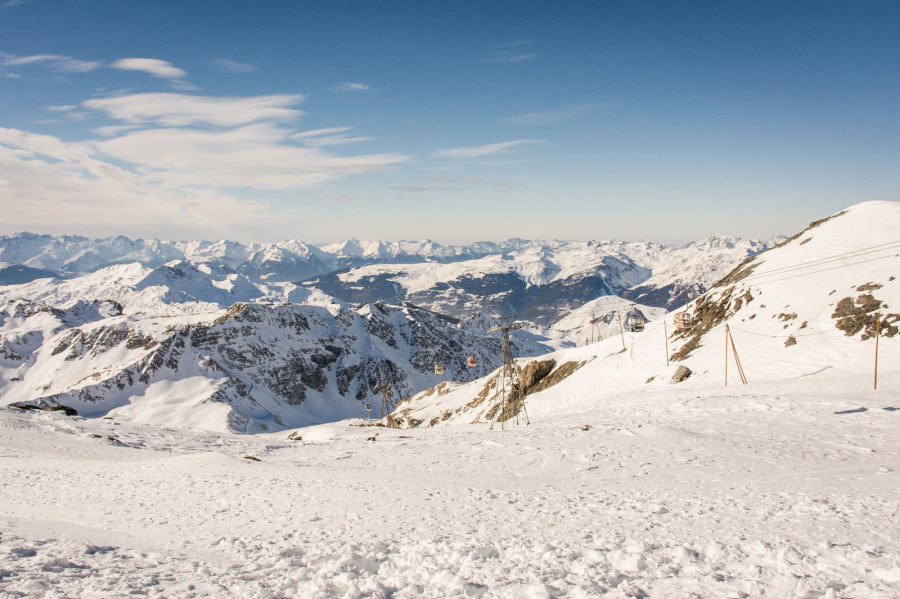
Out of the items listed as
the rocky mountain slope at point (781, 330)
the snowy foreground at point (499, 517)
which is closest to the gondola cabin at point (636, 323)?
the rocky mountain slope at point (781, 330)

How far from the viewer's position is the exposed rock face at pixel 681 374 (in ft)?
146

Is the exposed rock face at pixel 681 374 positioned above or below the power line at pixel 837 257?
below

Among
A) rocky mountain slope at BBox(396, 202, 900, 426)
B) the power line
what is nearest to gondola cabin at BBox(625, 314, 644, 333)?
rocky mountain slope at BBox(396, 202, 900, 426)

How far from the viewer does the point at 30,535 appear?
35.3 feet

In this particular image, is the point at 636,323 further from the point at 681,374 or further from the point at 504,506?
the point at 504,506

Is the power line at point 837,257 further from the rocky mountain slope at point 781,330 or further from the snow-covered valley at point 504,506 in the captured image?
the snow-covered valley at point 504,506

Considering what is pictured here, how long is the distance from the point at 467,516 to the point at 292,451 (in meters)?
20.2

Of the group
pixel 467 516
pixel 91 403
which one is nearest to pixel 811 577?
pixel 467 516

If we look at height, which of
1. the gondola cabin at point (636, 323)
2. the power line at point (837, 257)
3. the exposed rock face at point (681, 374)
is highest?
the power line at point (837, 257)

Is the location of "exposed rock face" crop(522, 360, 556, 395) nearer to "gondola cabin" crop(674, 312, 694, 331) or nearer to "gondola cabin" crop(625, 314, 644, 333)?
"gondola cabin" crop(625, 314, 644, 333)

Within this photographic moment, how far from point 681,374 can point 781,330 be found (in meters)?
12.6

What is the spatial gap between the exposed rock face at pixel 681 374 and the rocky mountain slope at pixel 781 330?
14 cm

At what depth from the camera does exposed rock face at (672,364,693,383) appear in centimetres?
4438

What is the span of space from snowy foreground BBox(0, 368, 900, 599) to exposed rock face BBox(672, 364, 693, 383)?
19.8m
